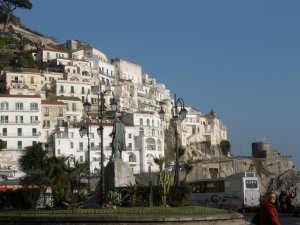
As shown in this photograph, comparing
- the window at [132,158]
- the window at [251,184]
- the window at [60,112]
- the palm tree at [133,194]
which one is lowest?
the window at [251,184]

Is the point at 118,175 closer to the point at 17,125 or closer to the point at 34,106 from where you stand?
the point at 17,125

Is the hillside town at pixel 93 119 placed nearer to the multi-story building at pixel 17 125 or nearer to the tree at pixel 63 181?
the multi-story building at pixel 17 125

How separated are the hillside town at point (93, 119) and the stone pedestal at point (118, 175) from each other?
1456 inches

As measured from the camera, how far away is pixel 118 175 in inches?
1162

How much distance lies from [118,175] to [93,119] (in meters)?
75.4

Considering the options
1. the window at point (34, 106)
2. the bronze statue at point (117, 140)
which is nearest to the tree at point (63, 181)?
the bronze statue at point (117, 140)

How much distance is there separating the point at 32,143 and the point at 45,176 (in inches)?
2320

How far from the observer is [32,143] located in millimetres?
91562

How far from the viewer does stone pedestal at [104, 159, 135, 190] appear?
29.4 m

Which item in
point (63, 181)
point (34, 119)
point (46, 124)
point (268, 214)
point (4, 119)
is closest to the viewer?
point (268, 214)

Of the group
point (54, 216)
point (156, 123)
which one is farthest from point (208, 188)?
point (156, 123)

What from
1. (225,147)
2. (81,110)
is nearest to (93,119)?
(81,110)

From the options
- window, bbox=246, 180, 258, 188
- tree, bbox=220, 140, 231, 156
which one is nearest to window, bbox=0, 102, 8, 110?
window, bbox=246, 180, 258, 188

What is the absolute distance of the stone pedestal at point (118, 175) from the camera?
29406 mm
